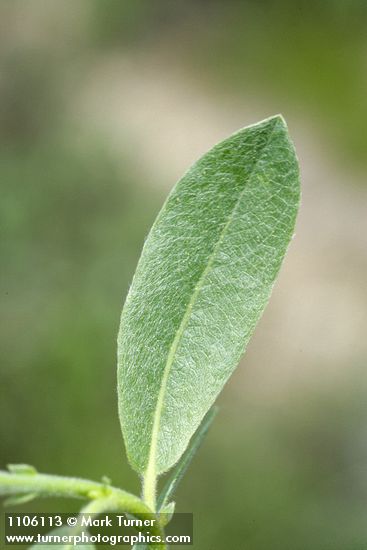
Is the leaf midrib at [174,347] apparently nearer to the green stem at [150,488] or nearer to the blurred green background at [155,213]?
the green stem at [150,488]

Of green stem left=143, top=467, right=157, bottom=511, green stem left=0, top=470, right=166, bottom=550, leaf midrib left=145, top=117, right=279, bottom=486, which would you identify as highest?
leaf midrib left=145, top=117, right=279, bottom=486

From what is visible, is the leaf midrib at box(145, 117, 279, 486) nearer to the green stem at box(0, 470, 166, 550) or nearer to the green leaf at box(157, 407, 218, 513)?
the green leaf at box(157, 407, 218, 513)

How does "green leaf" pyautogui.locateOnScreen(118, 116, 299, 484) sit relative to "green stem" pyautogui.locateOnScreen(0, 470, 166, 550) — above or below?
above

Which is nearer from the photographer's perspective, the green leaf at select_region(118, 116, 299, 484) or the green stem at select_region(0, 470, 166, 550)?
the green stem at select_region(0, 470, 166, 550)

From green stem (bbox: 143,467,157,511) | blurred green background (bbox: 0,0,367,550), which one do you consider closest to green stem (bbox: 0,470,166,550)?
green stem (bbox: 143,467,157,511)

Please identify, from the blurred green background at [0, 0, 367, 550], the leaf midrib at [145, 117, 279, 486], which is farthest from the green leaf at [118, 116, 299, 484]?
the blurred green background at [0, 0, 367, 550]

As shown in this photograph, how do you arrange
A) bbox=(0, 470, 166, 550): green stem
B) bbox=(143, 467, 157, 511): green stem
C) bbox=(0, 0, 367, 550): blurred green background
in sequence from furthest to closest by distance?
1. bbox=(0, 0, 367, 550): blurred green background
2. bbox=(143, 467, 157, 511): green stem
3. bbox=(0, 470, 166, 550): green stem

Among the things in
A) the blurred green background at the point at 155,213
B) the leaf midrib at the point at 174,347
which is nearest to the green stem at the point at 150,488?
the leaf midrib at the point at 174,347

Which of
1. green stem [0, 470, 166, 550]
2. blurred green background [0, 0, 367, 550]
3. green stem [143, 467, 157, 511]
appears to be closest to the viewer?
green stem [0, 470, 166, 550]

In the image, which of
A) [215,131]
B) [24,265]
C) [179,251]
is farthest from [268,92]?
[179,251]

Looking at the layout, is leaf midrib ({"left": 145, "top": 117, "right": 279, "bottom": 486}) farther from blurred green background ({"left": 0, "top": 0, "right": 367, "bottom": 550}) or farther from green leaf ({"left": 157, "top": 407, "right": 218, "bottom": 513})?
blurred green background ({"left": 0, "top": 0, "right": 367, "bottom": 550})
